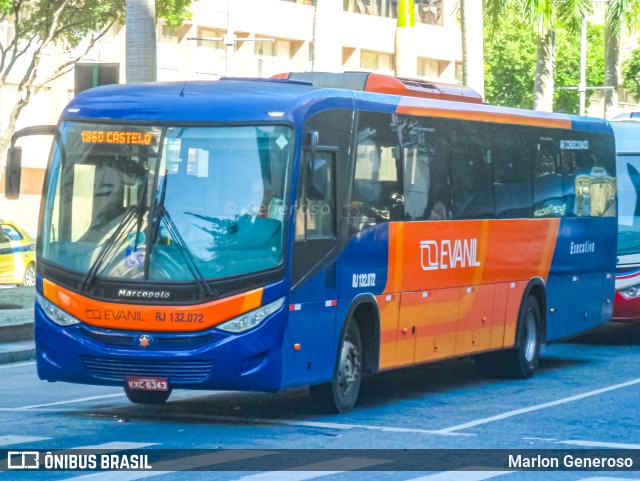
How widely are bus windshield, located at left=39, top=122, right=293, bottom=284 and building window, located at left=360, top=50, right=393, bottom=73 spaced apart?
61900 mm

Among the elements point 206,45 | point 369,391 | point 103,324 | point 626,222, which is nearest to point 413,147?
point 369,391

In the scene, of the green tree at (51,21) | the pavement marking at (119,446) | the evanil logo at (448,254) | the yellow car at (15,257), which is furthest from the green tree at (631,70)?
the pavement marking at (119,446)

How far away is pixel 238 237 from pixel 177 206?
1.82 feet

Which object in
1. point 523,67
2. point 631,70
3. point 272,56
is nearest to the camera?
point 272,56

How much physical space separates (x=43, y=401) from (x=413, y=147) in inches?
167

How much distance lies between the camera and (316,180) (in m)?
12.5

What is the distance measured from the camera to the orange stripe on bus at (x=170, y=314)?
1213 centimetres

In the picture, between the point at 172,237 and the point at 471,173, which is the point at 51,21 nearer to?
the point at 471,173

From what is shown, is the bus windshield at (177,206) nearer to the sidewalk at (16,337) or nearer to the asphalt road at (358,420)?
the asphalt road at (358,420)

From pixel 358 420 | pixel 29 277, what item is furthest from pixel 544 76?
pixel 358 420

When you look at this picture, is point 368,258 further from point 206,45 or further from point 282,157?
point 206,45

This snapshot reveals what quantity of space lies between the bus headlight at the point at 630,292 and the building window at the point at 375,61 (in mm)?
53249

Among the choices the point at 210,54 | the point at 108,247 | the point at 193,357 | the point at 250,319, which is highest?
the point at 210,54

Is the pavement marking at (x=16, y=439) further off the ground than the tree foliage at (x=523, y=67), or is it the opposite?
the tree foliage at (x=523, y=67)
